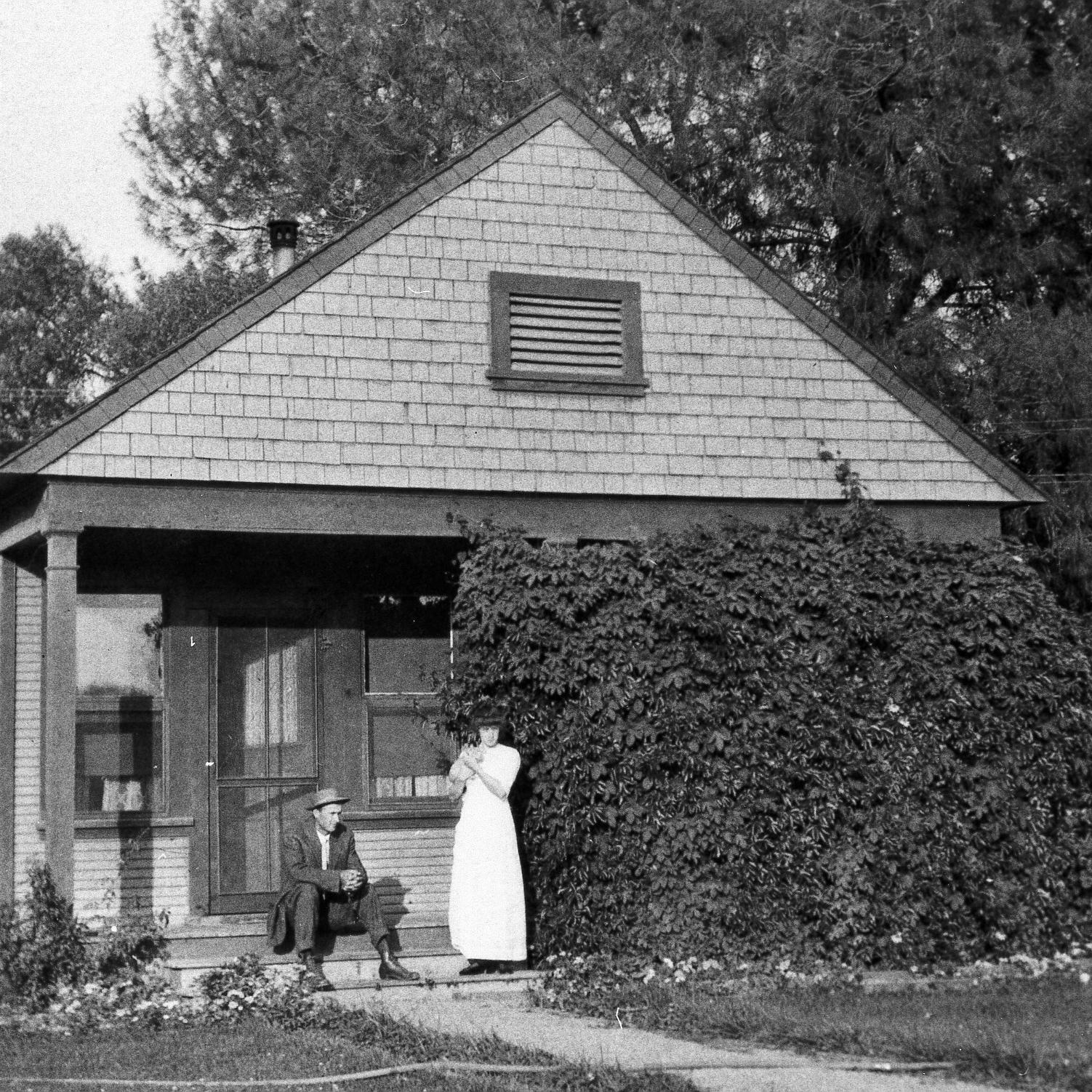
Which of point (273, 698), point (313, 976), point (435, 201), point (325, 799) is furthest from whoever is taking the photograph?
point (273, 698)

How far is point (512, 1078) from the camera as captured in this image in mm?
8594

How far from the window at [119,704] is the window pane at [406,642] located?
5.47ft

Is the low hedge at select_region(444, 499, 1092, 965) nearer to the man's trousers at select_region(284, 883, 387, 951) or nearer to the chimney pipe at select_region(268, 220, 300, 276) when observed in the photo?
the man's trousers at select_region(284, 883, 387, 951)

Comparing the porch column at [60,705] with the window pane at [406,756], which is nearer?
the porch column at [60,705]

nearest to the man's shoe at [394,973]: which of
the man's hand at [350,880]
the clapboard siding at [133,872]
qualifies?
the man's hand at [350,880]

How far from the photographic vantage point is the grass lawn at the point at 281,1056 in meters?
8.48

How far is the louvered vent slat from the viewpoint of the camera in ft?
44.8

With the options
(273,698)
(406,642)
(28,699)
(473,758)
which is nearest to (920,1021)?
(473,758)

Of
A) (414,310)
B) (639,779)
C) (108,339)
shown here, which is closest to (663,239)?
(414,310)

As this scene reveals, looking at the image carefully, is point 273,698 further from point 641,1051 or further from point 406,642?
point 641,1051

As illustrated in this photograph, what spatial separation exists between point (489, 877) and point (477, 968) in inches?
24.4

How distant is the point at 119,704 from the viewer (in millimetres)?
14453

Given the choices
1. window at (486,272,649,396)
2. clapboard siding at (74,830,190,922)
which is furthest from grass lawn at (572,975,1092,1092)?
window at (486,272,649,396)

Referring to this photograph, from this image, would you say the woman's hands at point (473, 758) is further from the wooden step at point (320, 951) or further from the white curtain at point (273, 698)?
the white curtain at point (273, 698)
